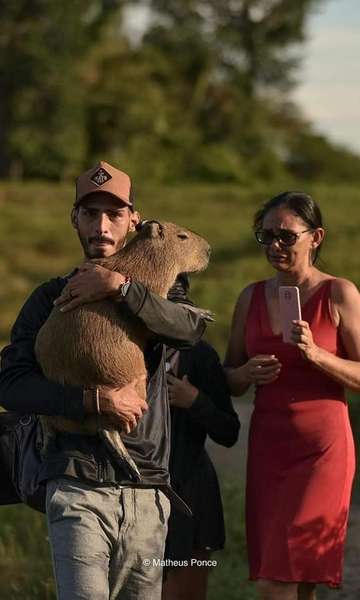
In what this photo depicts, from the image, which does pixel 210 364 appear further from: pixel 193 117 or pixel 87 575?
pixel 193 117

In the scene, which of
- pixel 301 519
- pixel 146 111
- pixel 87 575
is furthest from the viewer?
pixel 146 111

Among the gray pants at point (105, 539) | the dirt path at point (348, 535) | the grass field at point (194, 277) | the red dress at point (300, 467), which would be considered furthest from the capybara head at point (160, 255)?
the dirt path at point (348, 535)

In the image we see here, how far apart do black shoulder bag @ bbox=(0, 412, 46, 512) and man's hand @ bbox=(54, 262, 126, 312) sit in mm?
402

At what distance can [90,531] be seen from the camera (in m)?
3.19

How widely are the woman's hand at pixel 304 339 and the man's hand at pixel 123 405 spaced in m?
0.73

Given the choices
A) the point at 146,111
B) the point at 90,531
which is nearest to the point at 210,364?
the point at 90,531

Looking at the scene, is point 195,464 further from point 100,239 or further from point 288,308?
point 100,239

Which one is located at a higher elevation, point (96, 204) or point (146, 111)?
point (146, 111)

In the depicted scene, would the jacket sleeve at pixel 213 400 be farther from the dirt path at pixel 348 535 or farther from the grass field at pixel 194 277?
the dirt path at pixel 348 535

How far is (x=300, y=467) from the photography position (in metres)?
4.00

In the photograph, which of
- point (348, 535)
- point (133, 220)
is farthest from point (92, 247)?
point (348, 535)

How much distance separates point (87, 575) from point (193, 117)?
3741 cm

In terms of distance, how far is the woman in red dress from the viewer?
12.9ft

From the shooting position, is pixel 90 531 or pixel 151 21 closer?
pixel 90 531
